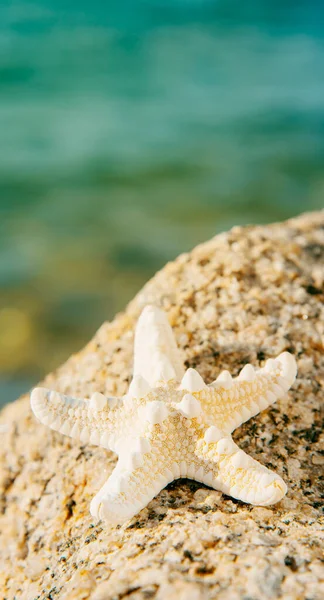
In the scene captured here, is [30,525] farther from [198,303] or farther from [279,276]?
[279,276]

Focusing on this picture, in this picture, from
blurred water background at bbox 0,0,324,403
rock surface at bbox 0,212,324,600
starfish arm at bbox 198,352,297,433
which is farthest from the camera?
blurred water background at bbox 0,0,324,403

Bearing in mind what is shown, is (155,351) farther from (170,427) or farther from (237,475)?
(237,475)

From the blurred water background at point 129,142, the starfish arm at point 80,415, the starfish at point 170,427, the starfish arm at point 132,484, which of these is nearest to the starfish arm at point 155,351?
the starfish at point 170,427

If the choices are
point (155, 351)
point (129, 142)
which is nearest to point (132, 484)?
point (155, 351)

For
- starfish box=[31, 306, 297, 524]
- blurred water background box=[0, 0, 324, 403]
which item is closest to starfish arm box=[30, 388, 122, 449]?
starfish box=[31, 306, 297, 524]

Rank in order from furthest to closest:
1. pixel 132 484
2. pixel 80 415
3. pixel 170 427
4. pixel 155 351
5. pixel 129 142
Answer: pixel 129 142 < pixel 155 351 < pixel 80 415 < pixel 170 427 < pixel 132 484

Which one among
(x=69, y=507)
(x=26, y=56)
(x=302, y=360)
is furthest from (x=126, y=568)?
(x=26, y=56)

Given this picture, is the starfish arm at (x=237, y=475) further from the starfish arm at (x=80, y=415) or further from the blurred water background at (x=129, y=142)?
the blurred water background at (x=129, y=142)

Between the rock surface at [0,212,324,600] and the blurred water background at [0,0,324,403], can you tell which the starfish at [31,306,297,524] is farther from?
the blurred water background at [0,0,324,403]
